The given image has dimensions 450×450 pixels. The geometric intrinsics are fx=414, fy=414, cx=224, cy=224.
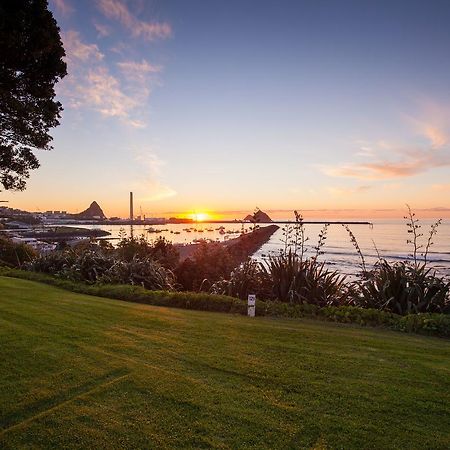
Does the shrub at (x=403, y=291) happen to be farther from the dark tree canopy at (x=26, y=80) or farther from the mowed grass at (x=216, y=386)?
the dark tree canopy at (x=26, y=80)

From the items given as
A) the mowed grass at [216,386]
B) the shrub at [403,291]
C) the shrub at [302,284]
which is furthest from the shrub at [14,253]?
the shrub at [403,291]

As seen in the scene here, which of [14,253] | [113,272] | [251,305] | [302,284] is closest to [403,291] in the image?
[302,284]

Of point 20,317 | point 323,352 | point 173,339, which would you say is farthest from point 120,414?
point 20,317

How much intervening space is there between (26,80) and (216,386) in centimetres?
676

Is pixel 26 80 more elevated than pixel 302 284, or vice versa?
pixel 26 80

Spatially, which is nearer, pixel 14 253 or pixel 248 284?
pixel 248 284

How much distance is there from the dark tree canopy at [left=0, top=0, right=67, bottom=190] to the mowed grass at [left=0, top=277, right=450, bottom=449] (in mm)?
4161

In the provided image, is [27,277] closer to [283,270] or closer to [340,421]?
[283,270]

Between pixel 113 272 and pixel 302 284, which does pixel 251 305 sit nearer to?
pixel 302 284

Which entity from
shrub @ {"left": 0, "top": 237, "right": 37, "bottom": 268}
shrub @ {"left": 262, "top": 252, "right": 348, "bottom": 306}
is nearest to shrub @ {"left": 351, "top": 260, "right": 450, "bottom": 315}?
shrub @ {"left": 262, "top": 252, "right": 348, "bottom": 306}

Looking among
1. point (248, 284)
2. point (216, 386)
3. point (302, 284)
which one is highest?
point (302, 284)

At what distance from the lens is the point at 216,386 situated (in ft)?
12.1

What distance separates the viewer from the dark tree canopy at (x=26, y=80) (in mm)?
6617

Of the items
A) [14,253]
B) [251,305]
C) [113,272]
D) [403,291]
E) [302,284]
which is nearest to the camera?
[251,305]
